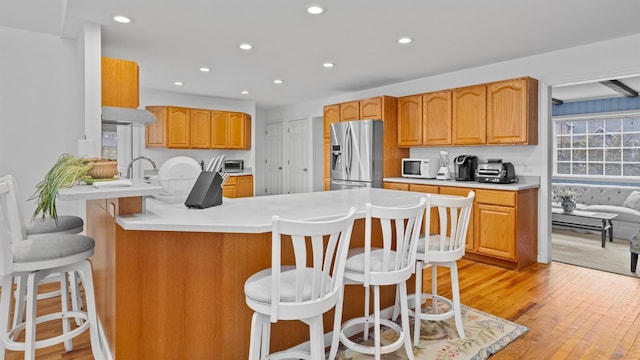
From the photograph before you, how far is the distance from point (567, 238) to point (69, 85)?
655 centimetres

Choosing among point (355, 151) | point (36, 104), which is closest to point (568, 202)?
point (355, 151)

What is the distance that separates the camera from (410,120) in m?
5.07

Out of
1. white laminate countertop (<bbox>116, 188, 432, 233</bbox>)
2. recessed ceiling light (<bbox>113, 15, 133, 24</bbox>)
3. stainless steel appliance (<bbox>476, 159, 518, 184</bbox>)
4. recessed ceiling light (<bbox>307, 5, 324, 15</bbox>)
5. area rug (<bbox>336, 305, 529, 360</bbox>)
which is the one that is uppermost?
recessed ceiling light (<bbox>113, 15, 133, 24</bbox>)

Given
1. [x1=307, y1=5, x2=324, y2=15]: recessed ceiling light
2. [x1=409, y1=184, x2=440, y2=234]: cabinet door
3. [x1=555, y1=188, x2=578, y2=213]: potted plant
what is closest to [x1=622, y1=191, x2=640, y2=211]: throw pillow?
[x1=555, y1=188, x2=578, y2=213]: potted plant

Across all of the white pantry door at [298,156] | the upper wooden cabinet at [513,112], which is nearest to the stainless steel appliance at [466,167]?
the upper wooden cabinet at [513,112]

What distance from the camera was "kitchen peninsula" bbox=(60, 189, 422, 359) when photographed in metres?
1.71

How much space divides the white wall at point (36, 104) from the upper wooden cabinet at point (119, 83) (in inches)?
8.0

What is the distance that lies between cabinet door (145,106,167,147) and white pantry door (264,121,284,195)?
8.92ft

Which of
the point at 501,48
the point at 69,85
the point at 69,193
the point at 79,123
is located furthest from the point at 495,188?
the point at 69,85

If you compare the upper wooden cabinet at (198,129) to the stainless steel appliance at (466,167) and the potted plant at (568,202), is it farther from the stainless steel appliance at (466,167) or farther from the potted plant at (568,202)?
the potted plant at (568,202)

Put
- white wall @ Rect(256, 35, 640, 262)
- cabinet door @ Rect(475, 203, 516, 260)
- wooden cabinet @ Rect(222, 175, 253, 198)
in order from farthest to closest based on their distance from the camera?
wooden cabinet @ Rect(222, 175, 253, 198) → cabinet door @ Rect(475, 203, 516, 260) → white wall @ Rect(256, 35, 640, 262)

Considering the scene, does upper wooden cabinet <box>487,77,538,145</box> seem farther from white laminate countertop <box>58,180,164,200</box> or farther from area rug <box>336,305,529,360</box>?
white laminate countertop <box>58,180,164,200</box>

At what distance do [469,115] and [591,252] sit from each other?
7.48ft

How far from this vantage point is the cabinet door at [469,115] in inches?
167
